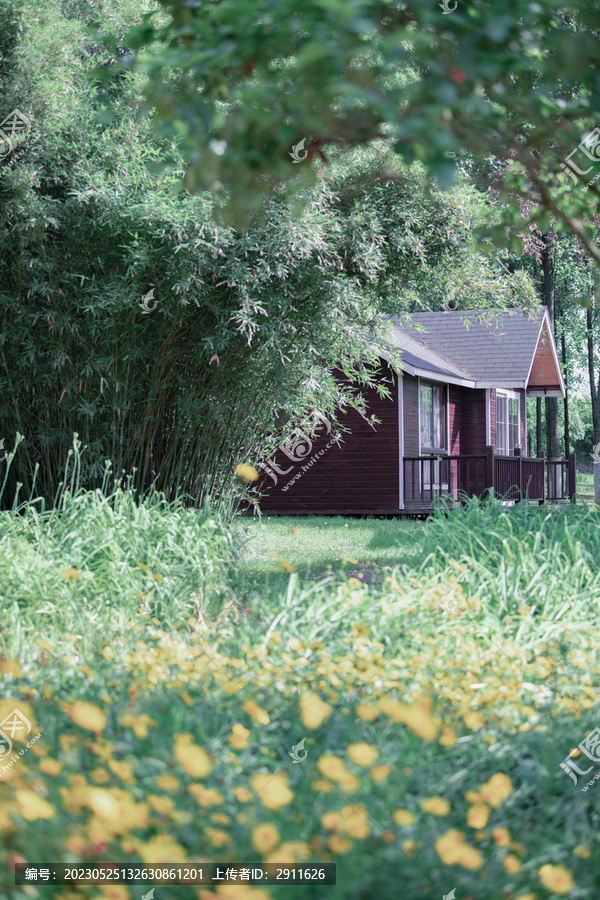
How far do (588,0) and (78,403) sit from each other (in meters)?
4.93

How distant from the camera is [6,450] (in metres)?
6.78

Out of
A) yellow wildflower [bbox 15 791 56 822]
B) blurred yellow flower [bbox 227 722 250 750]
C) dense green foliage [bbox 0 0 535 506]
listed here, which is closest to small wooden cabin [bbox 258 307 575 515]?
dense green foliage [bbox 0 0 535 506]

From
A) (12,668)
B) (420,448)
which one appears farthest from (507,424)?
(12,668)

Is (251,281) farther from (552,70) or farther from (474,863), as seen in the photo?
(474,863)

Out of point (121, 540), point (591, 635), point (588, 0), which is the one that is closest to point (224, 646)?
point (121, 540)

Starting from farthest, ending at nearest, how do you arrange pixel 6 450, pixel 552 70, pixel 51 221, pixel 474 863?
pixel 6 450, pixel 51 221, pixel 552 70, pixel 474 863

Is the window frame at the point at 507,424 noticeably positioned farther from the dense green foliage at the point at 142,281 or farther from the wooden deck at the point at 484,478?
the dense green foliage at the point at 142,281

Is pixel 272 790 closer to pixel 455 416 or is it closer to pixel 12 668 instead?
pixel 12 668

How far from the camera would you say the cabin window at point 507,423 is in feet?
59.8

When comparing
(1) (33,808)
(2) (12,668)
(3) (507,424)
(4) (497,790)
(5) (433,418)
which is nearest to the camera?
(1) (33,808)

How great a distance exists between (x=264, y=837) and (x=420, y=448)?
13.7 metres

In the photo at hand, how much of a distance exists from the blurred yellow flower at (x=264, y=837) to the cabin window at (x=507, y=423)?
54.2 ft

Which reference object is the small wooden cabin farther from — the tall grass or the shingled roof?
the tall grass

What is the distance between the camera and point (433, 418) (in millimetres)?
15938
